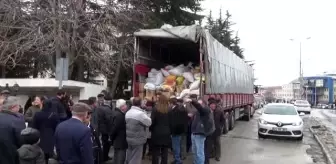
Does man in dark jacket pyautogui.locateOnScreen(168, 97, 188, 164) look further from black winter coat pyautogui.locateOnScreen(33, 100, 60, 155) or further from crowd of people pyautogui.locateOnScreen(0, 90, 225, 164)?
black winter coat pyautogui.locateOnScreen(33, 100, 60, 155)

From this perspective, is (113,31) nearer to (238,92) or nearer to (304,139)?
(238,92)

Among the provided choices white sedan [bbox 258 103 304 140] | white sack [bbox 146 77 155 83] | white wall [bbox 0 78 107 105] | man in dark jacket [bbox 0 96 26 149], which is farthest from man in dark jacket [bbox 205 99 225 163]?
white wall [bbox 0 78 107 105]

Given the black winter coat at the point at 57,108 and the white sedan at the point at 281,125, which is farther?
the white sedan at the point at 281,125

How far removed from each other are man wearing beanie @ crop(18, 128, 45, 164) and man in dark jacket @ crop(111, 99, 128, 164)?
3.24 metres

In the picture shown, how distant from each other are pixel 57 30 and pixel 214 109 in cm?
1113

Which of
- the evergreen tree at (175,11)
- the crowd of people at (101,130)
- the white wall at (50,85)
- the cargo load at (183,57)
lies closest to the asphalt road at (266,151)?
the crowd of people at (101,130)

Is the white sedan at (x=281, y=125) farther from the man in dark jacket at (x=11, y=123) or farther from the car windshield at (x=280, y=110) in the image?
the man in dark jacket at (x=11, y=123)

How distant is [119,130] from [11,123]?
315cm

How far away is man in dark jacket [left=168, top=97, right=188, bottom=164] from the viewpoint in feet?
29.7

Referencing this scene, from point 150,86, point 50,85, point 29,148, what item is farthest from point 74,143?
point 50,85

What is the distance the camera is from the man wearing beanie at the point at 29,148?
170 inches

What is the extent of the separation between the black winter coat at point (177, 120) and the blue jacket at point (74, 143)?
4.50 meters

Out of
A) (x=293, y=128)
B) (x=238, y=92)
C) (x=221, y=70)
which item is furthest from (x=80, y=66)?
(x=293, y=128)

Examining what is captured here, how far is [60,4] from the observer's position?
18.9 metres
